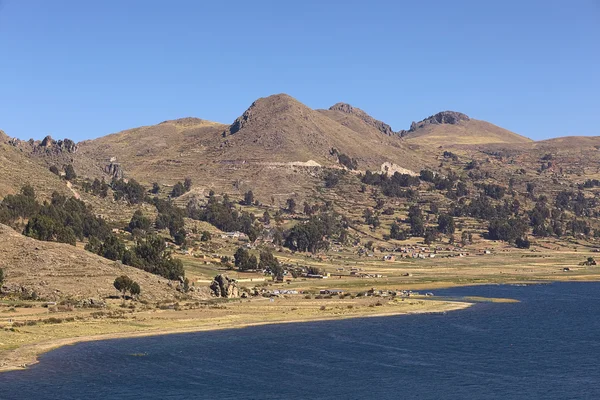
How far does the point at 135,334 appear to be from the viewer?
358 feet

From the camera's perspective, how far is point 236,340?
10762 cm

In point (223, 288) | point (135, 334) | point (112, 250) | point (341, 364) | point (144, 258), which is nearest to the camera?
point (341, 364)

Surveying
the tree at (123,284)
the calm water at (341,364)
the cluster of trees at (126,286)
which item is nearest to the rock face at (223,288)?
the cluster of trees at (126,286)

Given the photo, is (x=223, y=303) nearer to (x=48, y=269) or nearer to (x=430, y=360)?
(x=48, y=269)

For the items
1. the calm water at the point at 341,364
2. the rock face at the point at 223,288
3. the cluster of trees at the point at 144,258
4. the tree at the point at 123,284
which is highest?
the cluster of trees at the point at 144,258

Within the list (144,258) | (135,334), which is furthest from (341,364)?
(144,258)

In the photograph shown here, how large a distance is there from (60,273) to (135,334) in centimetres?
3694

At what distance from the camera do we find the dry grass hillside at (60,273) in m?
134

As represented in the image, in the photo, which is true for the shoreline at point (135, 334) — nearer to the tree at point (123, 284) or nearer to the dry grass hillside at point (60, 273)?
the tree at point (123, 284)

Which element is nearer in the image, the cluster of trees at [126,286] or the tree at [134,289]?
the tree at [134,289]

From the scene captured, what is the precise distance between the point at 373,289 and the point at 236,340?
70743mm

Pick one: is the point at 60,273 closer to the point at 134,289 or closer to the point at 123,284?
the point at 123,284

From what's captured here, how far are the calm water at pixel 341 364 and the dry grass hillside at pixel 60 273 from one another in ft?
108

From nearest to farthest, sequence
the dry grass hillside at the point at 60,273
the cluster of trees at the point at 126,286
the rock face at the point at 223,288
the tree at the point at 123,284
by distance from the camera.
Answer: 1. the dry grass hillside at the point at 60,273
2. the cluster of trees at the point at 126,286
3. the tree at the point at 123,284
4. the rock face at the point at 223,288
